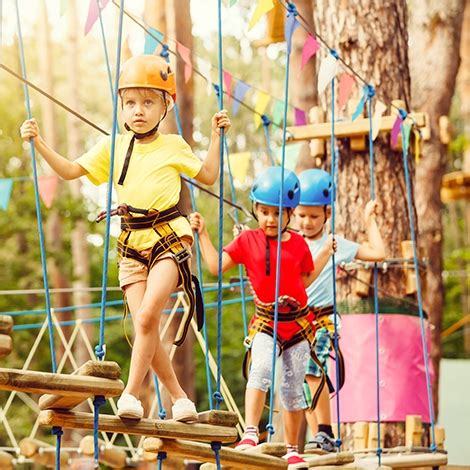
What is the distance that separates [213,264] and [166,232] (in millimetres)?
Answer: 711

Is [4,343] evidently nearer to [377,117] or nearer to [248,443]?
[248,443]

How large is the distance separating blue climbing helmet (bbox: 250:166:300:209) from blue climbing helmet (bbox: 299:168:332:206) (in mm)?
673

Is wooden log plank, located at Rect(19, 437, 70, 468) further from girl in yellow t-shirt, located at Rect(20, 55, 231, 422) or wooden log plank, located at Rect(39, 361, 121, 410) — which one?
wooden log plank, located at Rect(39, 361, 121, 410)

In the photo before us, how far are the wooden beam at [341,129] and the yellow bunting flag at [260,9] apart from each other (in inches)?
68.7

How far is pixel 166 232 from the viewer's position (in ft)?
12.5

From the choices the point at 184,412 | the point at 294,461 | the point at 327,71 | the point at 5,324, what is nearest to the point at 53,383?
the point at 5,324

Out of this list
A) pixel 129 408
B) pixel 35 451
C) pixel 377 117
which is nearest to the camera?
pixel 129 408

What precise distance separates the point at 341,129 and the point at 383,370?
137 cm

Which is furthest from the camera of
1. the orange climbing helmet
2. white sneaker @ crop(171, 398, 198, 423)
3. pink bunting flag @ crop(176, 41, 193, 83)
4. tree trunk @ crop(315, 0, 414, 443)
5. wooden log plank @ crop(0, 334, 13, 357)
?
tree trunk @ crop(315, 0, 414, 443)

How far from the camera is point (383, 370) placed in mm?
6438

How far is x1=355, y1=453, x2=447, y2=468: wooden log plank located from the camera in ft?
17.9

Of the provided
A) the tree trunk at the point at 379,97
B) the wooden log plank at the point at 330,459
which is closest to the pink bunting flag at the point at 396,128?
the tree trunk at the point at 379,97

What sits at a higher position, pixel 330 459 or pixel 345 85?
pixel 345 85

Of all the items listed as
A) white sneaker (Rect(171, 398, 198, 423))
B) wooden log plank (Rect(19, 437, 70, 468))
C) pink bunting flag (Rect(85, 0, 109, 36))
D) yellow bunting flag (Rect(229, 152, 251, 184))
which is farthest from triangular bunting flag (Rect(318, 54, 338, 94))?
wooden log plank (Rect(19, 437, 70, 468))
